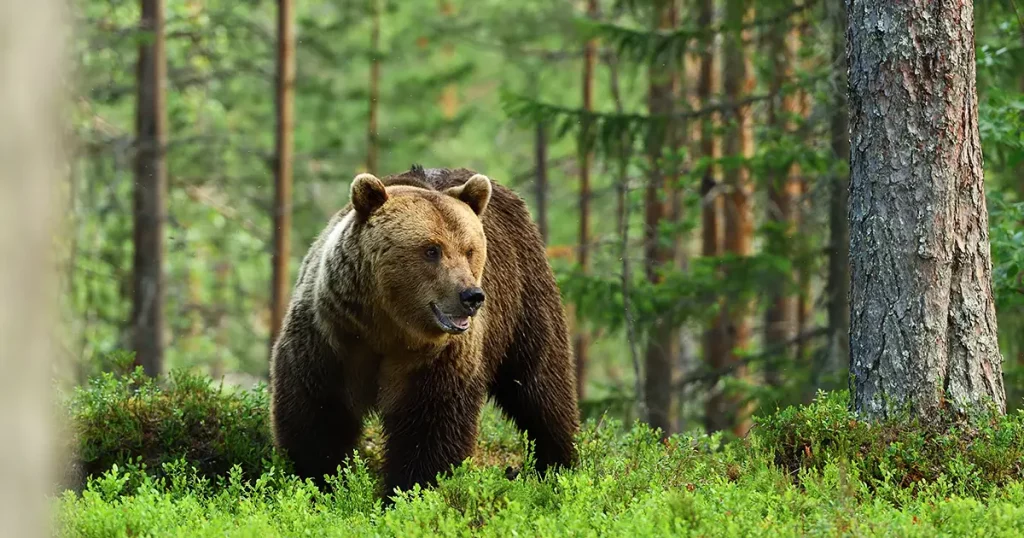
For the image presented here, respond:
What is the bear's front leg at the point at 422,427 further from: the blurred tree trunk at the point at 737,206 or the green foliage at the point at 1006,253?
the blurred tree trunk at the point at 737,206

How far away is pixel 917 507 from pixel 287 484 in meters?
3.18

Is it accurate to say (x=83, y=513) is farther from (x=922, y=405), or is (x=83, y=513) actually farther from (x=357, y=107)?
(x=357, y=107)

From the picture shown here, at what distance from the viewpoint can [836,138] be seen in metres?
12.4

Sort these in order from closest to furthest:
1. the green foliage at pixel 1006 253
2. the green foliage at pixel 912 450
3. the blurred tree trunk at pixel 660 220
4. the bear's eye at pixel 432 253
A: the green foliage at pixel 912 450, the bear's eye at pixel 432 253, the green foliage at pixel 1006 253, the blurred tree trunk at pixel 660 220

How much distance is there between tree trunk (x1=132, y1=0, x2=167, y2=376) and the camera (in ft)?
56.2

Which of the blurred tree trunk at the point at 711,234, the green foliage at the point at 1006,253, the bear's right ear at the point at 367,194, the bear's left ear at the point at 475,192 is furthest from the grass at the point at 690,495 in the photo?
the blurred tree trunk at the point at 711,234

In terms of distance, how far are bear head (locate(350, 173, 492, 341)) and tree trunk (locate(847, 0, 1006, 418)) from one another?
7.04ft

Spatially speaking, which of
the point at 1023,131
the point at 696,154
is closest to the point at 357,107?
the point at 696,154

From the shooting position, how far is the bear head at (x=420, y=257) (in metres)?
6.25

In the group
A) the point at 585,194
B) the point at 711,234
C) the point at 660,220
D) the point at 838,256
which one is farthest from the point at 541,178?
the point at 838,256

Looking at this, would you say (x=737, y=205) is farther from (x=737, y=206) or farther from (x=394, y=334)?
(x=394, y=334)

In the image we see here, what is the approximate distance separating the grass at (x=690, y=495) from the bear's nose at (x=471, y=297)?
2.86 feet

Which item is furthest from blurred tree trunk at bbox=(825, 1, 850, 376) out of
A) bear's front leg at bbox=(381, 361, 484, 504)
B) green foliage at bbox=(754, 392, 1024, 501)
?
bear's front leg at bbox=(381, 361, 484, 504)

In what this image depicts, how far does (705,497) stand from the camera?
5.30m
